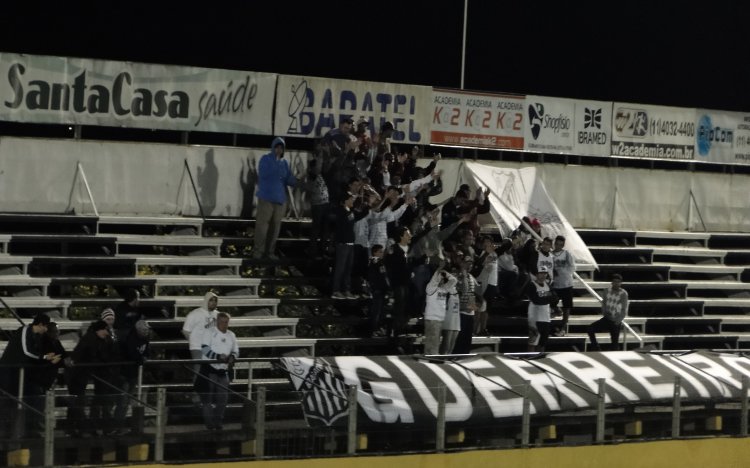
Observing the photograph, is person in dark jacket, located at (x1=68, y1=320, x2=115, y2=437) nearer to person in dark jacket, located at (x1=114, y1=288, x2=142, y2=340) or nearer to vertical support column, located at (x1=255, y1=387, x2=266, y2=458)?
person in dark jacket, located at (x1=114, y1=288, x2=142, y2=340)

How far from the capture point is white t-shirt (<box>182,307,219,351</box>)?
1686cm

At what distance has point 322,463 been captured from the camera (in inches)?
595

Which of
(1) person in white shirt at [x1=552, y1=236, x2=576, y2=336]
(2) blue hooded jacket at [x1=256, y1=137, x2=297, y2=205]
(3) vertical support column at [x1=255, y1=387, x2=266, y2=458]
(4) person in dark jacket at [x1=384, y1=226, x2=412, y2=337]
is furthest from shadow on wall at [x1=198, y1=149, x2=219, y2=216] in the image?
(3) vertical support column at [x1=255, y1=387, x2=266, y2=458]

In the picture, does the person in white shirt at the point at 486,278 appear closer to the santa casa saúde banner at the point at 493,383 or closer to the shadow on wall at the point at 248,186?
the santa casa saúde banner at the point at 493,383

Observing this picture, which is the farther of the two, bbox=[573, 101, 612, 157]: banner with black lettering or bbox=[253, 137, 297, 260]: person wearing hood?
bbox=[573, 101, 612, 157]: banner with black lettering

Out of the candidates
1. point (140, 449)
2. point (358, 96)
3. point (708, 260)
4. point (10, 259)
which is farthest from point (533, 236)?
point (140, 449)

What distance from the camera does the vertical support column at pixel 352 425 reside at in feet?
50.1

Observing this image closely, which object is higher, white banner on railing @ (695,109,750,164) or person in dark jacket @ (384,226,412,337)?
white banner on railing @ (695,109,750,164)

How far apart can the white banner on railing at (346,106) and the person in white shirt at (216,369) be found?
6577 millimetres

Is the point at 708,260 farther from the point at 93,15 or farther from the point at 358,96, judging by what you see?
the point at 93,15

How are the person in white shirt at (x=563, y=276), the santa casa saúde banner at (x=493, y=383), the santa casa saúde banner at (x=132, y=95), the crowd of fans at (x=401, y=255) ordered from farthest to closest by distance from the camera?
the person in white shirt at (x=563, y=276)
the santa casa saúde banner at (x=132, y=95)
the crowd of fans at (x=401, y=255)
the santa casa saúde banner at (x=493, y=383)

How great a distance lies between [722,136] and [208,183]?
11070 mm

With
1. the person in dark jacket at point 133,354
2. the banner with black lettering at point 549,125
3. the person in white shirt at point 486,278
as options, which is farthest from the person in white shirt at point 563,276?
the person in dark jacket at point 133,354

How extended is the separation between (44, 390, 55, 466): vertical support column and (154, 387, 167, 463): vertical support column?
1.04 meters
